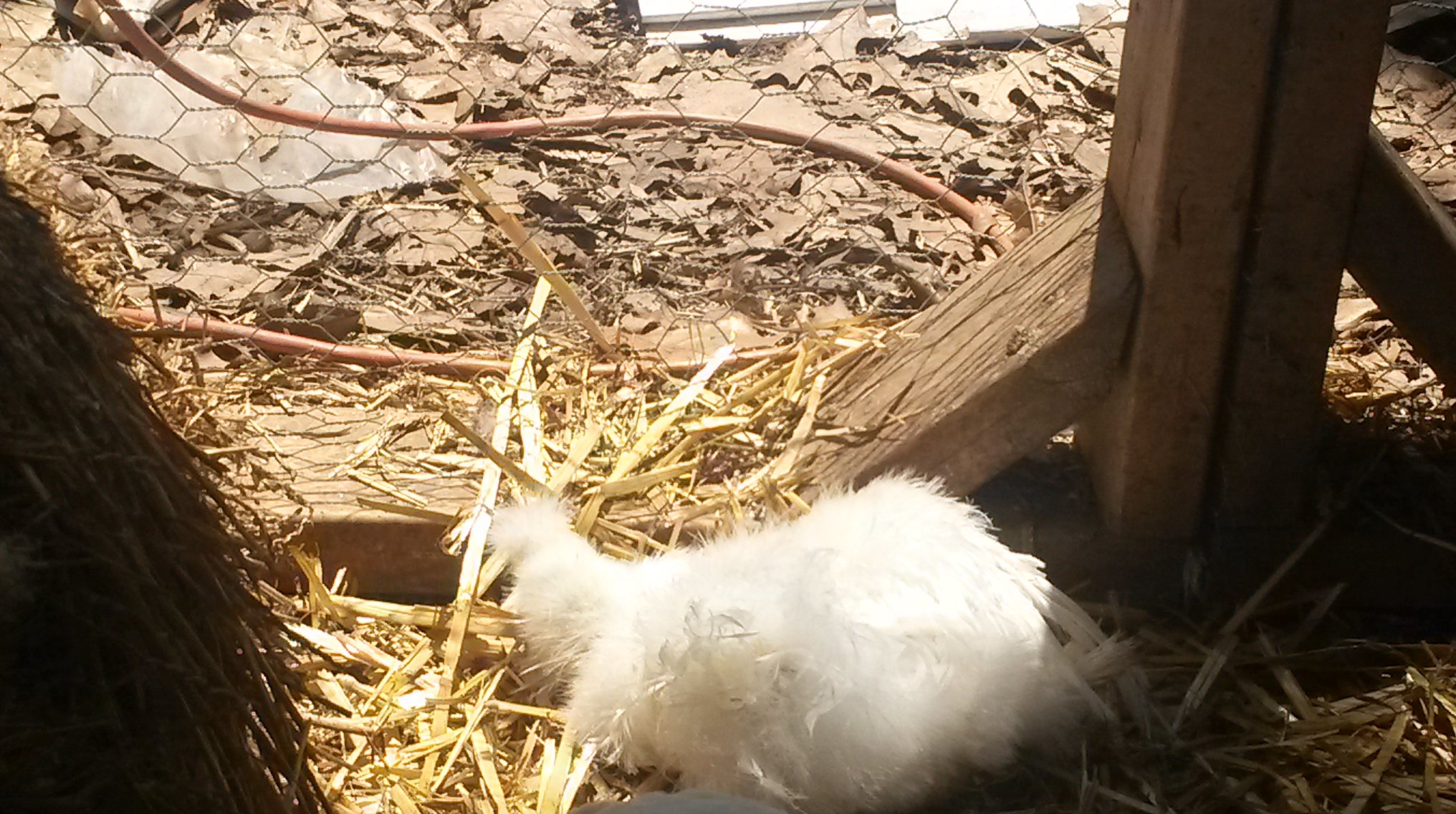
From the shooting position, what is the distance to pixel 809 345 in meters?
2.06

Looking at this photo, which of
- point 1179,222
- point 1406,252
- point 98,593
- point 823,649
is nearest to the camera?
point 98,593

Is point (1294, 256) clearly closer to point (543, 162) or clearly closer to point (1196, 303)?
point (1196, 303)

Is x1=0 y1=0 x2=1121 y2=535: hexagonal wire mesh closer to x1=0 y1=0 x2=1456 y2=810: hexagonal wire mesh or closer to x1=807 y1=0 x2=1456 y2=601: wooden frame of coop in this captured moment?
Answer: x1=0 y1=0 x2=1456 y2=810: hexagonal wire mesh

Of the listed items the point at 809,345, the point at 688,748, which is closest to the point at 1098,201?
the point at 809,345

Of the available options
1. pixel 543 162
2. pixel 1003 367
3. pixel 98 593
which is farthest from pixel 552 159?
pixel 98 593

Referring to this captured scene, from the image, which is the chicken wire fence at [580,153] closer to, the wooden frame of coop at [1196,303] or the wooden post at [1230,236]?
the wooden frame of coop at [1196,303]

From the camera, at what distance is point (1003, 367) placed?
1.66 meters

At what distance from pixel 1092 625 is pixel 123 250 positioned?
6.38 ft

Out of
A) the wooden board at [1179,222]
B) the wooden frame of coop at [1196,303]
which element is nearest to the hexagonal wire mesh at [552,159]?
the wooden frame of coop at [1196,303]

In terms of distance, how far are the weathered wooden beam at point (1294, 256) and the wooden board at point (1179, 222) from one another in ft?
0.07

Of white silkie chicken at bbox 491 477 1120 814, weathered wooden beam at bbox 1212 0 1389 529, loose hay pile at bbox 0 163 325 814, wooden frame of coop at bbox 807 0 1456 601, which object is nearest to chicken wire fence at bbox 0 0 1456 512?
A: wooden frame of coop at bbox 807 0 1456 601

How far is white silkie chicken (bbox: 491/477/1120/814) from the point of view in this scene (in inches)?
54.6

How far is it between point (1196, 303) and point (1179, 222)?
0.36 ft

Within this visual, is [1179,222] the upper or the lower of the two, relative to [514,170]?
lower
